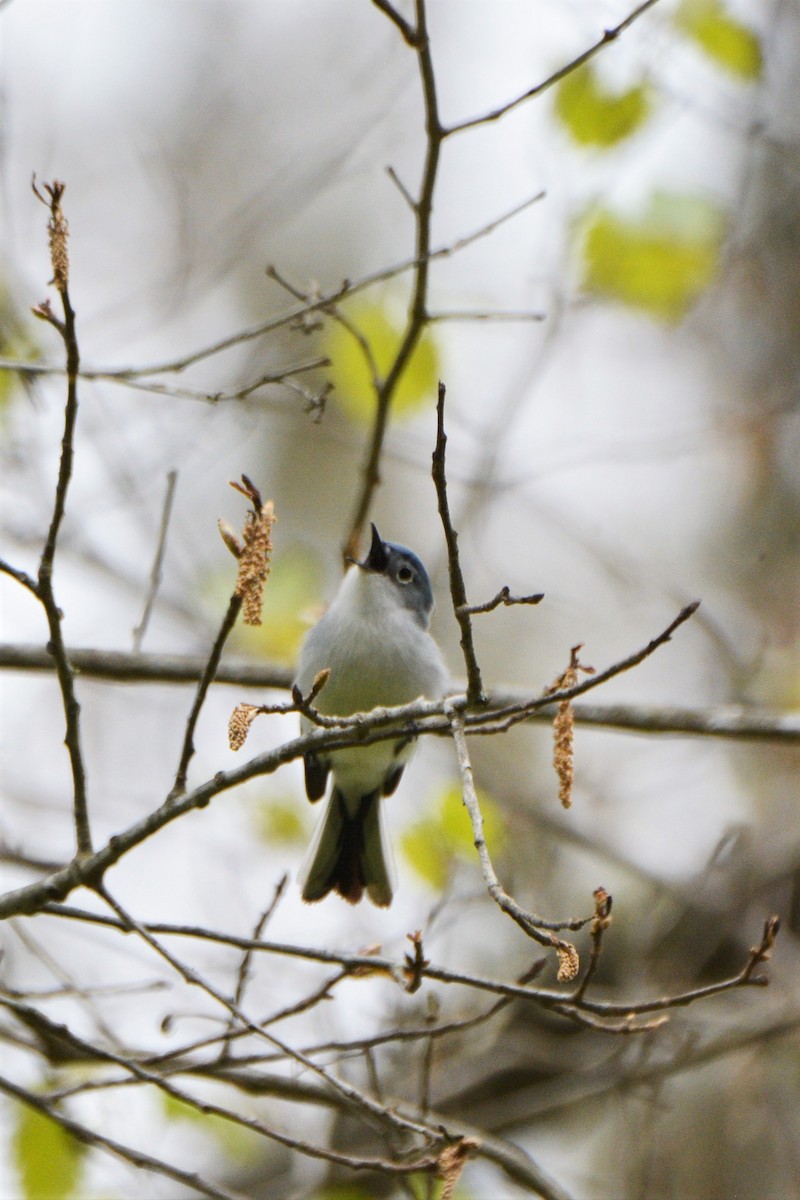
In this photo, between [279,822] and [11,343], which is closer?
[11,343]

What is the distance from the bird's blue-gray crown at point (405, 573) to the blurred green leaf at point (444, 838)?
2.34 feet

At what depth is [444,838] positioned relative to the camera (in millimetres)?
4551

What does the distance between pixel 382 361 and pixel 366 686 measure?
1623 millimetres

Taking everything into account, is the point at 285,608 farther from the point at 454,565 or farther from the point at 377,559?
the point at 454,565

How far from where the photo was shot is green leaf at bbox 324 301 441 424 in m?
4.89

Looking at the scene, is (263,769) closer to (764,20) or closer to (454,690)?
(454,690)

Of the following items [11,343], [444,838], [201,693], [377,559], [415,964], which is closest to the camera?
[415,964]

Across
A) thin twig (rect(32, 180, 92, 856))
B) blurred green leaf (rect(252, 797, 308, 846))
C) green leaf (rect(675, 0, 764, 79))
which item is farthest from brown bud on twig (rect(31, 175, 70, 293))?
blurred green leaf (rect(252, 797, 308, 846))

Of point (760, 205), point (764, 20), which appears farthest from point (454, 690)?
point (760, 205)

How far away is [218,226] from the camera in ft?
19.9

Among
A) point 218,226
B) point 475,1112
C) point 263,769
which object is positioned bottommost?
point 263,769

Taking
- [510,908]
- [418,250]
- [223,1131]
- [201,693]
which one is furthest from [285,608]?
[510,908]

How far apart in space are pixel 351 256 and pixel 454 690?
756 cm

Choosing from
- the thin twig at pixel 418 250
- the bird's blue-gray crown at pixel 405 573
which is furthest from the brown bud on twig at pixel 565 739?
the bird's blue-gray crown at pixel 405 573
